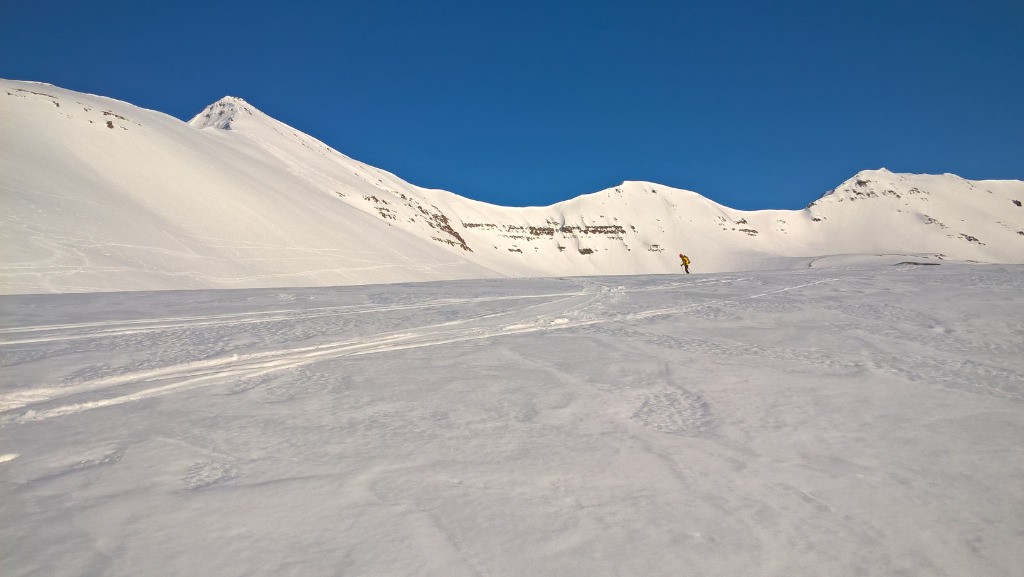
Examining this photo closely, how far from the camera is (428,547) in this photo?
279 centimetres

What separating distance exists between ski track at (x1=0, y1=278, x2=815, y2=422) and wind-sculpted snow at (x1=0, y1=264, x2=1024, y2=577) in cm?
6

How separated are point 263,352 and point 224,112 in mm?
126556

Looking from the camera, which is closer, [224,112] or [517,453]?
[517,453]

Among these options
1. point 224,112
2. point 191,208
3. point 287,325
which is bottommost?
point 287,325

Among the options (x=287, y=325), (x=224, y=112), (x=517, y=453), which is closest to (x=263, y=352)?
(x=287, y=325)

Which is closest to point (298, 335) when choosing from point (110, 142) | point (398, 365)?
point (398, 365)

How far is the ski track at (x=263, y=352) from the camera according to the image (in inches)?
213

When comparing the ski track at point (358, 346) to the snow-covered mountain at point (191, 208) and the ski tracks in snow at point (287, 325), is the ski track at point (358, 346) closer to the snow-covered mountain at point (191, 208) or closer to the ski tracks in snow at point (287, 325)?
the ski tracks in snow at point (287, 325)

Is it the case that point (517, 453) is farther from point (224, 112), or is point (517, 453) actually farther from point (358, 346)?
point (224, 112)

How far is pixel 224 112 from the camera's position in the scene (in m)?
116

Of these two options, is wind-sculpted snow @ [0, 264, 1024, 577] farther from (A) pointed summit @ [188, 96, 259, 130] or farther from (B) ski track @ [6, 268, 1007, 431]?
(A) pointed summit @ [188, 96, 259, 130]

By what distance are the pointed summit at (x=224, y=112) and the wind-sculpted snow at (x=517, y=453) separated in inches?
4112

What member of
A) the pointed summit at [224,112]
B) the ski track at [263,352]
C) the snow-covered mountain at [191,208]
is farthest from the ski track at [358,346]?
the pointed summit at [224,112]

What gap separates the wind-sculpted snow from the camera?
277 centimetres
